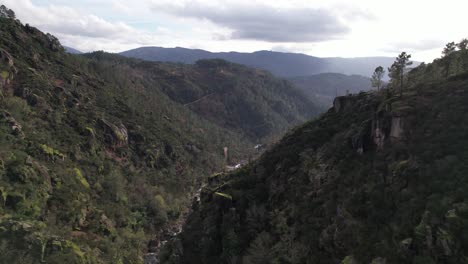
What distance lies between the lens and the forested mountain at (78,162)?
75750 millimetres

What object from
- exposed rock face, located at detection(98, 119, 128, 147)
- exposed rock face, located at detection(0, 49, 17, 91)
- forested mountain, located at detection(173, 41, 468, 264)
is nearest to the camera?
forested mountain, located at detection(173, 41, 468, 264)

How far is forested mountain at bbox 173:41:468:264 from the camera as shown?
127 feet

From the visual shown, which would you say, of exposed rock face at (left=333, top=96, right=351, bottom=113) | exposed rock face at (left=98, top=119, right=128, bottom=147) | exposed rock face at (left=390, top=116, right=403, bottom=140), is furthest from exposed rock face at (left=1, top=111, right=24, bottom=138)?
exposed rock face at (left=390, top=116, right=403, bottom=140)

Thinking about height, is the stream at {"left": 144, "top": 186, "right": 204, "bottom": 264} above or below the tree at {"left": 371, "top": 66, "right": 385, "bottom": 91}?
below

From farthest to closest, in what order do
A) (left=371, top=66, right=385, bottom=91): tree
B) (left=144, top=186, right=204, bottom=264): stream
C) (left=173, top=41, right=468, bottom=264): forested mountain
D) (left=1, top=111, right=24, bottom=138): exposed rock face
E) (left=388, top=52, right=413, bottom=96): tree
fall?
(left=144, top=186, right=204, bottom=264): stream, (left=1, top=111, right=24, bottom=138): exposed rock face, (left=371, top=66, right=385, bottom=91): tree, (left=388, top=52, right=413, bottom=96): tree, (left=173, top=41, right=468, bottom=264): forested mountain

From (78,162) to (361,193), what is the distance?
89.1 meters

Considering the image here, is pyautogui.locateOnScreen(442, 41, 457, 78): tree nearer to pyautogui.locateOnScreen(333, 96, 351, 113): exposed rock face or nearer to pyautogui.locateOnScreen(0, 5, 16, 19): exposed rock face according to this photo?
pyautogui.locateOnScreen(333, 96, 351, 113): exposed rock face

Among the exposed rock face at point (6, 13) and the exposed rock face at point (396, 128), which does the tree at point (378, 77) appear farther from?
the exposed rock face at point (6, 13)

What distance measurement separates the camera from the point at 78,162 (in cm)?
10944

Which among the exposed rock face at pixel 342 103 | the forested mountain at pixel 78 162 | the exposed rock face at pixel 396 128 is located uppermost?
the exposed rock face at pixel 342 103

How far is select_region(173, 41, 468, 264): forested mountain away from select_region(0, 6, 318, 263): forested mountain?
83.4 feet

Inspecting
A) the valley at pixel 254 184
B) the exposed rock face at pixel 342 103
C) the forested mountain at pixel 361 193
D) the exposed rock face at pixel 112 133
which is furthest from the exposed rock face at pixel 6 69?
the exposed rock face at pixel 342 103

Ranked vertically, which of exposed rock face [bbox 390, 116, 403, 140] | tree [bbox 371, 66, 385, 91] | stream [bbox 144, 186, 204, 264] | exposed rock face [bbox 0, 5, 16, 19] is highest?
exposed rock face [bbox 0, 5, 16, 19]

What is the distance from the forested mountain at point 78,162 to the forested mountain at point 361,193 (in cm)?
2541
